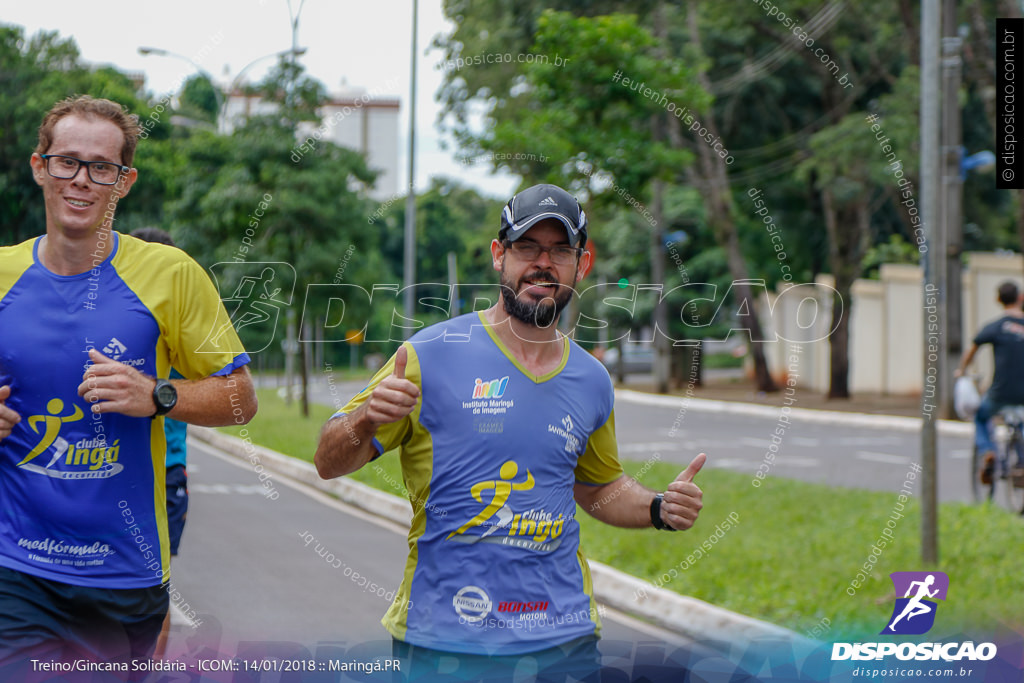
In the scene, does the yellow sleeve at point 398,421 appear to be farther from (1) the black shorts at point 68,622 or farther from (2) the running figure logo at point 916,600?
(2) the running figure logo at point 916,600

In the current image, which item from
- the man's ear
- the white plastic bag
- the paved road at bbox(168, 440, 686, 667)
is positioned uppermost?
the man's ear

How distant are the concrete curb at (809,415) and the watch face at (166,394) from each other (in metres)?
14.5

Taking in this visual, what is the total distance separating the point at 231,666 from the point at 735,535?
5.84 meters

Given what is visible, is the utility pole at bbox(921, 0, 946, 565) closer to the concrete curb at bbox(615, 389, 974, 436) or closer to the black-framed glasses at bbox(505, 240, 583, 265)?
the black-framed glasses at bbox(505, 240, 583, 265)

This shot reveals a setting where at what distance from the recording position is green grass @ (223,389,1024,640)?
6250mm

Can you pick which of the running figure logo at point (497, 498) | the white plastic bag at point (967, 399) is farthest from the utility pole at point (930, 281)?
the running figure logo at point (497, 498)

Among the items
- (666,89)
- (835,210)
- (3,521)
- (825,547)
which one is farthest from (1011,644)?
(835,210)

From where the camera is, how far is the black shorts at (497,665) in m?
2.74

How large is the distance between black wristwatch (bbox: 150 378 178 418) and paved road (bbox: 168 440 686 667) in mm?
865

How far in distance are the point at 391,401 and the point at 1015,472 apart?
→ 8321mm

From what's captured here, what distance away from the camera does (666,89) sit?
11023mm

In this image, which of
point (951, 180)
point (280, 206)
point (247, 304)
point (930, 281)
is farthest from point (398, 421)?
point (951, 180)

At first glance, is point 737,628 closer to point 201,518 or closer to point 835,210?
point 201,518

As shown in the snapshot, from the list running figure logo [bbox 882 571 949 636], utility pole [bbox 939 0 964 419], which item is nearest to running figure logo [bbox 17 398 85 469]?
running figure logo [bbox 882 571 949 636]
